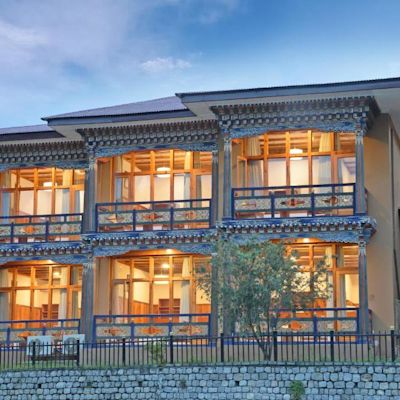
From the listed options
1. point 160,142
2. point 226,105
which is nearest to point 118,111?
point 160,142

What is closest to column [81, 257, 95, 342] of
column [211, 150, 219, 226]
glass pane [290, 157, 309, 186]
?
column [211, 150, 219, 226]

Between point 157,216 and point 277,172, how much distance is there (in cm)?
444

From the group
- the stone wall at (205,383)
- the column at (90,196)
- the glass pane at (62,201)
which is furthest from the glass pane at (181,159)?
the stone wall at (205,383)

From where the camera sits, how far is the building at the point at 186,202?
3316 cm

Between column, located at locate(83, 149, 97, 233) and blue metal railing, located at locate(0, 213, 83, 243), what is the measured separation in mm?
783

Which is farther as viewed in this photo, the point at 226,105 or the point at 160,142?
the point at 160,142

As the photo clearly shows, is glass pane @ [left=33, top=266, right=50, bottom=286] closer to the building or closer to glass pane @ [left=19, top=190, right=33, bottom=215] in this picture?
the building

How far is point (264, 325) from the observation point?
102ft

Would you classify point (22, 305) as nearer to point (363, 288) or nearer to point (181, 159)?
point (181, 159)

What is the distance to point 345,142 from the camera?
115ft

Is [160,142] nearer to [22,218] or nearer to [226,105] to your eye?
[226,105]

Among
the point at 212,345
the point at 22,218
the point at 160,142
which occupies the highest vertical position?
the point at 160,142

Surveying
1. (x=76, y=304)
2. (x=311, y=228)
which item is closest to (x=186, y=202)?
(x=311, y=228)

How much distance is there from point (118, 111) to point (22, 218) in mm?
5735
